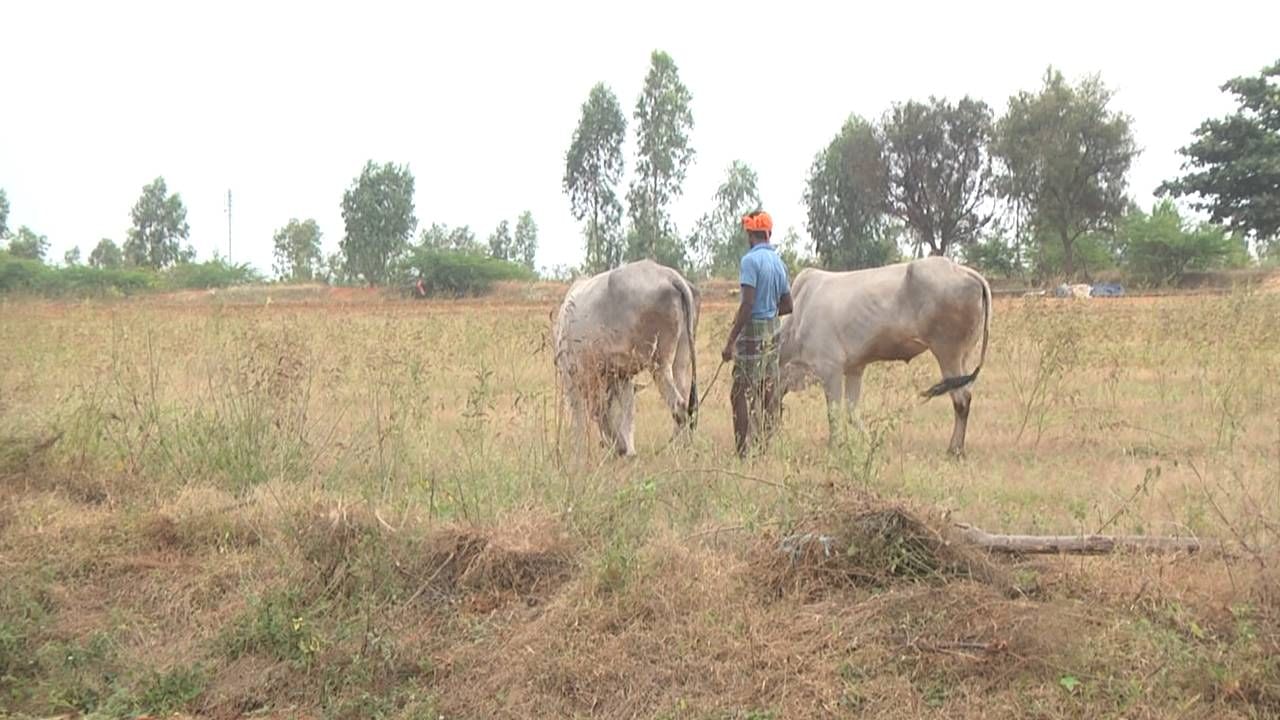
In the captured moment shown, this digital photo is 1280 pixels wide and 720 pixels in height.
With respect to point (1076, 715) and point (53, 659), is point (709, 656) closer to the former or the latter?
point (1076, 715)

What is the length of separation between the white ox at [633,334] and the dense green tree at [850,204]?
3687 cm

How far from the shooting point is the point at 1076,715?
350 centimetres

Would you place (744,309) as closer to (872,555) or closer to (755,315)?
(755,315)

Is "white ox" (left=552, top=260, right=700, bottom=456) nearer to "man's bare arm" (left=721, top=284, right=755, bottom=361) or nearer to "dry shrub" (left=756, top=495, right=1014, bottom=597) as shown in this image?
"man's bare arm" (left=721, top=284, right=755, bottom=361)

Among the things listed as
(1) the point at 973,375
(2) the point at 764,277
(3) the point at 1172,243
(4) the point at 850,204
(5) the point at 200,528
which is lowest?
(5) the point at 200,528

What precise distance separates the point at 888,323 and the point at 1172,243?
116 feet

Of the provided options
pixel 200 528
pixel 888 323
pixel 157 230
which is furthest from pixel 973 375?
pixel 157 230

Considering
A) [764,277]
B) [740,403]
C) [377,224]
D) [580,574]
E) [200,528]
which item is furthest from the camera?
[377,224]

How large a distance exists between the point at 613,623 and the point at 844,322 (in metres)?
4.55

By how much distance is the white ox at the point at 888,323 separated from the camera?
799 centimetres

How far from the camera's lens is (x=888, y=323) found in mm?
8195

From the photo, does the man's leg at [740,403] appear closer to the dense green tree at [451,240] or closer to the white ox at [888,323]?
the white ox at [888,323]

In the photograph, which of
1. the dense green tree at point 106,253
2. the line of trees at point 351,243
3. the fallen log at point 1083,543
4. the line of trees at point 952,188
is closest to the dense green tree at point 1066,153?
the line of trees at point 952,188

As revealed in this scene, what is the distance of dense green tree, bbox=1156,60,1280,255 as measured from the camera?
29.1 m
